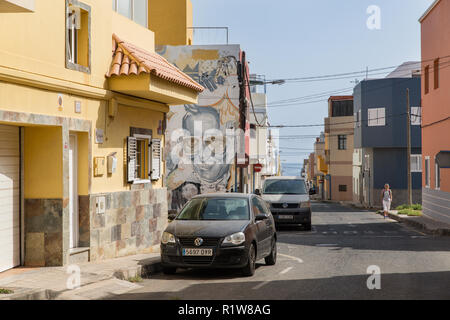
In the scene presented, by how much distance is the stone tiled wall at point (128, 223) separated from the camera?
12.9m

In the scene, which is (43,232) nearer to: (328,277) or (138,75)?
(138,75)

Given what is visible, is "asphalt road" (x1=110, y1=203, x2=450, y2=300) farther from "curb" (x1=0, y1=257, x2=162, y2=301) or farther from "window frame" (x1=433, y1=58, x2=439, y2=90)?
"window frame" (x1=433, y1=58, x2=439, y2=90)

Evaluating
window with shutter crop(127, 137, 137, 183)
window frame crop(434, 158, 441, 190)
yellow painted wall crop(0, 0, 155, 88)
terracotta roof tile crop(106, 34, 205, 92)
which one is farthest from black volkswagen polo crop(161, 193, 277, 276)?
window frame crop(434, 158, 441, 190)

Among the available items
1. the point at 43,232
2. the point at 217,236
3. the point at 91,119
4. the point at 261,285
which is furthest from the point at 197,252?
the point at 91,119

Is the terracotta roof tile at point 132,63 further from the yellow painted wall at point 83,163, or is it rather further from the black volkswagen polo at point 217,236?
the black volkswagen polo at point 217,236

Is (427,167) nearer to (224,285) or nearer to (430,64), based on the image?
(430,64)

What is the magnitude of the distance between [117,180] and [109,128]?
1.26 metres

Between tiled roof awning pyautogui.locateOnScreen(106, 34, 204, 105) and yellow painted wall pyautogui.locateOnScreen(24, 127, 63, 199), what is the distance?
99.3 inches

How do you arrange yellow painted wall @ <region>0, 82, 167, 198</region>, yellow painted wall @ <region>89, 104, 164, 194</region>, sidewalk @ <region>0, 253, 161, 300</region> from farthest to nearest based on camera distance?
yellow painted wall @ <region>89, 104, 164, 194</region>
yellow painted wall @ <region>0, 82, 167, 198</region>
sidewalk @ <region>0, 253, 161, 300</region>

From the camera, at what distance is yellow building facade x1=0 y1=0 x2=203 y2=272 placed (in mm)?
10766

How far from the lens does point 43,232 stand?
11445 millimetres

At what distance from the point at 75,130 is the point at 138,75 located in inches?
85.7

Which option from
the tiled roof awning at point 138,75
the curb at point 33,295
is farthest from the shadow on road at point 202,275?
the tiled roof awning at point 138,75
